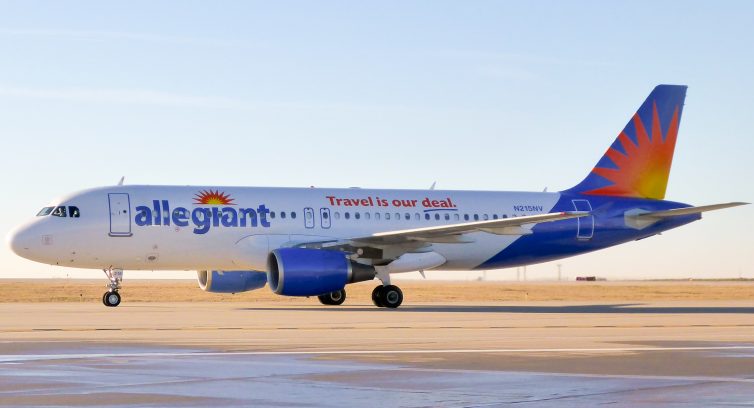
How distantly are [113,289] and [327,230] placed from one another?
6175 mm

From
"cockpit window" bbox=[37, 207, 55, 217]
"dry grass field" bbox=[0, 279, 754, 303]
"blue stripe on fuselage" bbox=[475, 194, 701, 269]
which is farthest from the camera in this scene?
"dry grass field" bbox=[0, 279, 754, 303]

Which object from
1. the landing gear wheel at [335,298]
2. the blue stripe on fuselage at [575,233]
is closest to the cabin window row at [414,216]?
the blue stripe on fuselage at [575,233]

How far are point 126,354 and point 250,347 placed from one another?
1875 mm

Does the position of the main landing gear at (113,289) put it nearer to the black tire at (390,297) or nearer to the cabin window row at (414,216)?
the cabin window row at (414,216)

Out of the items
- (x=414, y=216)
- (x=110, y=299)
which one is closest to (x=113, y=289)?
(x=110, y=299)

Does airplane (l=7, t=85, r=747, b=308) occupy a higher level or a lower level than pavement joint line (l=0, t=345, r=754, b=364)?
higher

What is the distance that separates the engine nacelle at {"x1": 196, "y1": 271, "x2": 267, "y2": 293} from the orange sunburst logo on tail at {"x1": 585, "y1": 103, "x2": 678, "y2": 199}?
1123cm

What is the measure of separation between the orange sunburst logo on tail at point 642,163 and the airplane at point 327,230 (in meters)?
0.06

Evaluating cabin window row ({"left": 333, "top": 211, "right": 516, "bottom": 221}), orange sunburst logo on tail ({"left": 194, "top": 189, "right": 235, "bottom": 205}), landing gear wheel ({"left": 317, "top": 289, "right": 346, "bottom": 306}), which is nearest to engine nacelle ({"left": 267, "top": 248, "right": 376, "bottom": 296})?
orange sunburst logo on tail ({"left": 194, "top": 189, "right": 235, "bottom": 205})

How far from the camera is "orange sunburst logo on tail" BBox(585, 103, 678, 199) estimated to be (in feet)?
133

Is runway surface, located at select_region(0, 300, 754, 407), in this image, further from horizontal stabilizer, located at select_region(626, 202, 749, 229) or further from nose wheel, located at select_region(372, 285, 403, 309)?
horizontal stabilizer, located at select_region(626, 202, 749, 229)

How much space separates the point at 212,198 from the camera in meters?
34.7

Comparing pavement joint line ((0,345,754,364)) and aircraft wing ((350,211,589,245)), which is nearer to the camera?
pavement joint line ((0,345,754,364))

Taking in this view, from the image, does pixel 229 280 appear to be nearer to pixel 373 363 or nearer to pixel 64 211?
pixel 64 211
